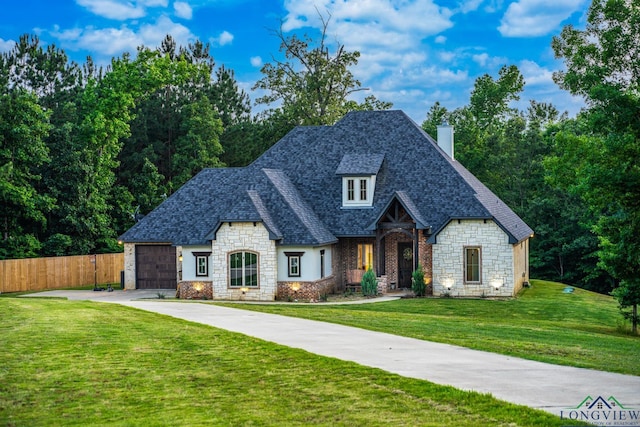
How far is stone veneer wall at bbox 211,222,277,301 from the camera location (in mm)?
32406

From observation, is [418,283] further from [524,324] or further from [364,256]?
[524,324]

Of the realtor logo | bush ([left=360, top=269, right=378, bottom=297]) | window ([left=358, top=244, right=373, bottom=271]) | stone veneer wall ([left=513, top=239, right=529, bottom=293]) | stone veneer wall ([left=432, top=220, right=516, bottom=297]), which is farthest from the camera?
window ([left=358, top=244, right=373, bottom=271])

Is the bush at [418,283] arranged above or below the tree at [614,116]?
below

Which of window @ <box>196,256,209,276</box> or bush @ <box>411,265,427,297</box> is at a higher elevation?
window @ <box>196,256,209,276</box>

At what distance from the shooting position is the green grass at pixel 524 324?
16188 millimetres

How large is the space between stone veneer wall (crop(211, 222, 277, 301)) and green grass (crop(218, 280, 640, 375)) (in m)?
3.15

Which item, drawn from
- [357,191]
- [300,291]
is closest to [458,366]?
[300,291]

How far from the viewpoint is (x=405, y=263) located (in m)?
36.3

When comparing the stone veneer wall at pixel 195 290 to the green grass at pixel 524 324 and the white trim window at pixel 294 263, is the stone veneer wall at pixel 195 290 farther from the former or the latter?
the green grass at pixel 524 324

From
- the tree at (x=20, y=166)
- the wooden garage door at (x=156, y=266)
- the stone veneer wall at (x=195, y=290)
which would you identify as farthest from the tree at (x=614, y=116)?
the tree at (x=20, y=166)

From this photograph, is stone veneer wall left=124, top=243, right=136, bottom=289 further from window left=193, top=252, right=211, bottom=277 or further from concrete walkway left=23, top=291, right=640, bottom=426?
concrete walkway left=23, top=291, right=640, bottom=426

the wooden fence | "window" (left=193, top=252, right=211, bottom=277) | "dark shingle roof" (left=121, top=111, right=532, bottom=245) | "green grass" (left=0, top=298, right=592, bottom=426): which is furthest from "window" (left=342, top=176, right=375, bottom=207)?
"green grass" (left=0, top=298, right=592, bottom=426)

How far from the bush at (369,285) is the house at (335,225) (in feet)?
2.23

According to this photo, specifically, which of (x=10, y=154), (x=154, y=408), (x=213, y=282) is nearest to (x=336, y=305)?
(x=213, y=282)
